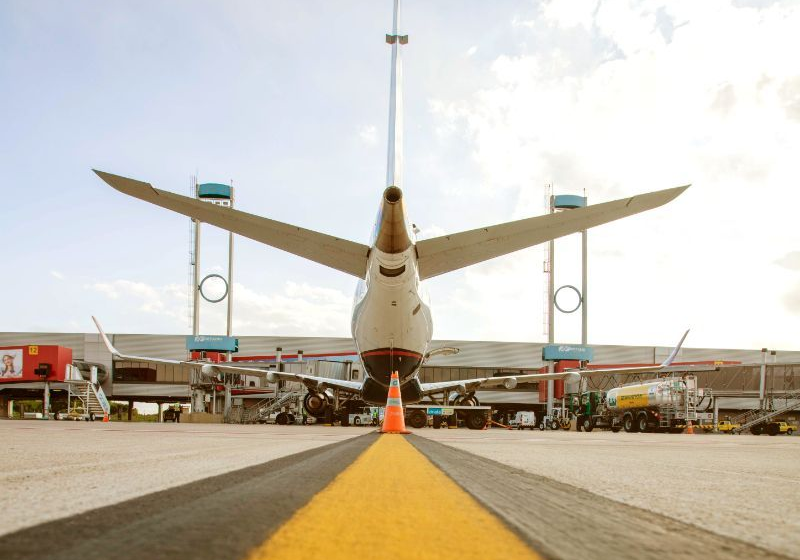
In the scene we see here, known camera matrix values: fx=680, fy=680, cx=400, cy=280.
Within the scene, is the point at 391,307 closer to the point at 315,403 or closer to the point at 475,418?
the point at 315,403

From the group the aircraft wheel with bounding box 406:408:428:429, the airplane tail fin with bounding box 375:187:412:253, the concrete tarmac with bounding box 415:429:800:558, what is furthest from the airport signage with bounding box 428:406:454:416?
the concrete tarmac with bounding box 415:429:800:558

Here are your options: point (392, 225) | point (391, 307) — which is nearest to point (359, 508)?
point (392, 225)

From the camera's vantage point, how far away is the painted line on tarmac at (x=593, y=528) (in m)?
1.85

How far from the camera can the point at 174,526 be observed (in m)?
1.97

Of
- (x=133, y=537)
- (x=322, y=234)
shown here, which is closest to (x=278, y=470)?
(x=133, y=537)

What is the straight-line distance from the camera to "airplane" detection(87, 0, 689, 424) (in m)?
10.9

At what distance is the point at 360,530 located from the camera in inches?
79.1

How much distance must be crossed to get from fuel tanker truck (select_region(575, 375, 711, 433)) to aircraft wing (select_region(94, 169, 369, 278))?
20688 mm

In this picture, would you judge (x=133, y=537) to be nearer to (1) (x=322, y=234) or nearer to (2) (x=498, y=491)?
(2) (x=498, y=491)

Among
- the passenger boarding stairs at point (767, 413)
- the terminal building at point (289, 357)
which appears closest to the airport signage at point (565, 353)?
the terminal building at point (289, 357)

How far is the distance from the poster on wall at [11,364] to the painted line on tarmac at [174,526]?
2280 inches

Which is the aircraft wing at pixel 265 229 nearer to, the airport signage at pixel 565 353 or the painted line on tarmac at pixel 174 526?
the painted line on tarmac at pixel 174 526

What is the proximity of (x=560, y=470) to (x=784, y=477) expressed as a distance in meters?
1.87

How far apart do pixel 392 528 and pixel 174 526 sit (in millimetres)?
640
